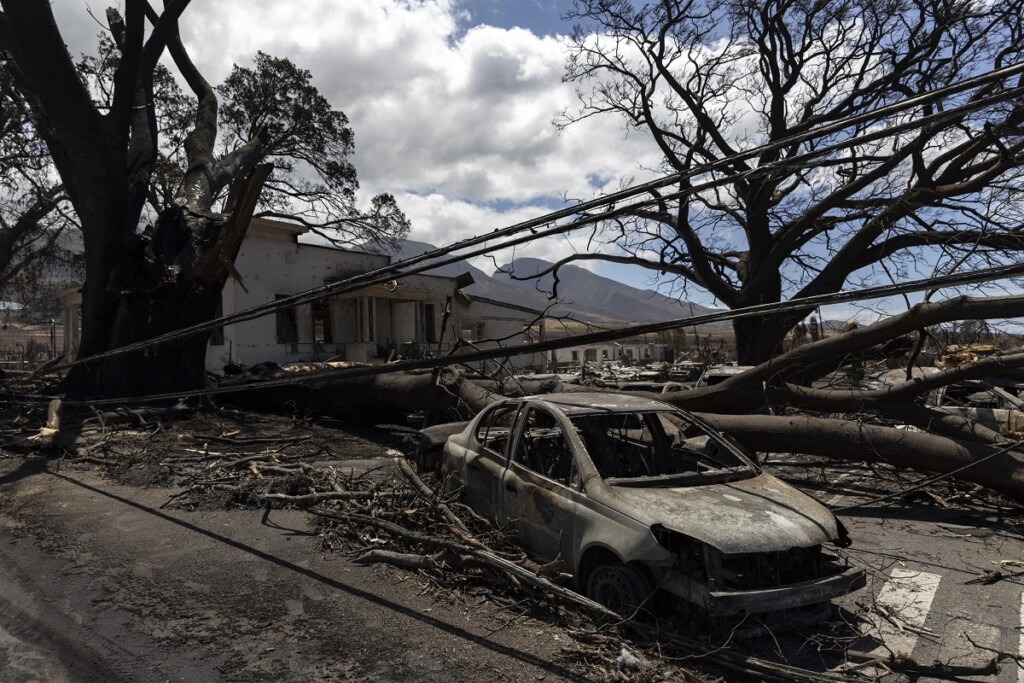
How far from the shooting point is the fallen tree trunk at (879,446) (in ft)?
23.7

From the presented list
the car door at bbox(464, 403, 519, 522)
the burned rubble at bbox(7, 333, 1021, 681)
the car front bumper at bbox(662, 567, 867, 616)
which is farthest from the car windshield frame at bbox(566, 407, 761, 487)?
the car front bumper at bbox(662, 567, 867, 616)

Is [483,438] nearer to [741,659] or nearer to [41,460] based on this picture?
[741,659]

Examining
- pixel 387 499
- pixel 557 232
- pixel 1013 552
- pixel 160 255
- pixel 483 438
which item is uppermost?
pixel 160 255

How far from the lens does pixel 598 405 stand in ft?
18.5

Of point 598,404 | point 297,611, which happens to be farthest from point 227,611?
point 598,404

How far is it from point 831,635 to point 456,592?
7.99 ft

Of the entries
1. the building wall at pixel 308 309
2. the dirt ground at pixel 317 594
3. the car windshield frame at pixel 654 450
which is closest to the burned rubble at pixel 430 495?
the dirt ground at pixel 317 594

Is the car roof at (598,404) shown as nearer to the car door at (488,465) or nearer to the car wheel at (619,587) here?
the car door at (488,465)

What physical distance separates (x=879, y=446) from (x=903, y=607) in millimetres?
3557

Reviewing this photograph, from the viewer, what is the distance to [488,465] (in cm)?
575

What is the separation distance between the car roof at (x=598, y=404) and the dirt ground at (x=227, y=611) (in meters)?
1.64

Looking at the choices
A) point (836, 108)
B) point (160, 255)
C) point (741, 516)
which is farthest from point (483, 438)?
point (836, 108)

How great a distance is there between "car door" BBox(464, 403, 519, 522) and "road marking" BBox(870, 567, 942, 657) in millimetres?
2712

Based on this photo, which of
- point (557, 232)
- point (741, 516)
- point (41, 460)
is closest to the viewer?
point (741, 516)
